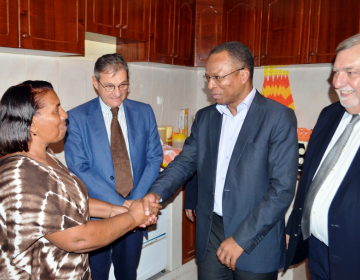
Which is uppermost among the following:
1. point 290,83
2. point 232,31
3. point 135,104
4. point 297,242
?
point 232,31

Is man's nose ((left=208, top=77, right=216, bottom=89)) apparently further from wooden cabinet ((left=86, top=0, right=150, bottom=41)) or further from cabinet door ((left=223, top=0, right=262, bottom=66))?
cabinet door ((left=223, top=0, right=262, bottom=66))

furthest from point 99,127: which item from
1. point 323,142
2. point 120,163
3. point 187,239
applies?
point 187,239

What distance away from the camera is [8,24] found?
1908 mm

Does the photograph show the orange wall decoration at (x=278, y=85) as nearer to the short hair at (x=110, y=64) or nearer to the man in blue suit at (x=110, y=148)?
the man in blue suit at (x=110, y=148)

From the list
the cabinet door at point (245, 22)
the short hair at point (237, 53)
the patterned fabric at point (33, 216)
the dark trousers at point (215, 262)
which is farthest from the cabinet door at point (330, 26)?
the patterned fabric at point (33, 216)

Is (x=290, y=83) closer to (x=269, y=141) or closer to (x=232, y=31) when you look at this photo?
(x=232, y=31)

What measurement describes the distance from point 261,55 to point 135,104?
1.57 metres

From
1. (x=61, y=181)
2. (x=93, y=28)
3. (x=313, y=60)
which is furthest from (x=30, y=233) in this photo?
(x=313, y=60)

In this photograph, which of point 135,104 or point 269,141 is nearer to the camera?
point 269,141

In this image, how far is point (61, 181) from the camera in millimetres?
1276

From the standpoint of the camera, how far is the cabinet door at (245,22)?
323 cm

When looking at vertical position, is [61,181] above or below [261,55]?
below

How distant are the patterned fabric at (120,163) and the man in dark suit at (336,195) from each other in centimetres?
98

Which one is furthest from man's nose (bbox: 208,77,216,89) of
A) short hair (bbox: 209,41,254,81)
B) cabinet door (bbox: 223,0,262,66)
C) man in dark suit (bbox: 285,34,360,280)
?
cabinet door (bbox: 223,0,262,66)
